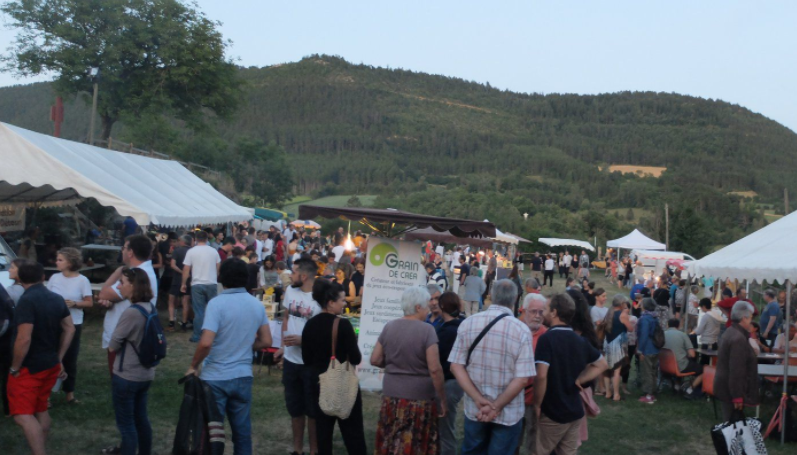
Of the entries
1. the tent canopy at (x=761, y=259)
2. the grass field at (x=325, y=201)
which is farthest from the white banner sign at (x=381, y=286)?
the grass field at (x=325, y=201)

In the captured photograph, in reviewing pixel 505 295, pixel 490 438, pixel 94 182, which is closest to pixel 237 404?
pixel 490 438

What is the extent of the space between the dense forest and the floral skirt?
212 feet

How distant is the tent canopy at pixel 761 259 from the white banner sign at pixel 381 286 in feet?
12.1

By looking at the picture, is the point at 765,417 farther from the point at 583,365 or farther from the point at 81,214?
the point at 81,214

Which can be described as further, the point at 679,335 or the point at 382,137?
the point at 382,137

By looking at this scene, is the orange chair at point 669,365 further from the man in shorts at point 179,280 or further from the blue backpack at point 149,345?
the blue backpack at point 149,345

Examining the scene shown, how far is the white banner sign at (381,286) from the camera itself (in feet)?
27.1

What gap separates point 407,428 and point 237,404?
117 centimetres

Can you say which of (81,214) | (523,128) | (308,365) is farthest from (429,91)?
(308,365)

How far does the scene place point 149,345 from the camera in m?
4.91

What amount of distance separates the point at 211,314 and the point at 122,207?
5580 mm

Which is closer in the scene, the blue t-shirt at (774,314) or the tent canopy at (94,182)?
the tent canopy at (94,182)

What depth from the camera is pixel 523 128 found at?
14325cm

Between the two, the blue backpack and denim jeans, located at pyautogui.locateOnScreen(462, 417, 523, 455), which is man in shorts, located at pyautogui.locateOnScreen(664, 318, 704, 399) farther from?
the blue backpack
